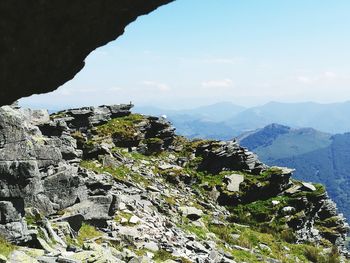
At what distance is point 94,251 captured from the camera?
2155 cm

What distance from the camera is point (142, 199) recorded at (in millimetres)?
40906

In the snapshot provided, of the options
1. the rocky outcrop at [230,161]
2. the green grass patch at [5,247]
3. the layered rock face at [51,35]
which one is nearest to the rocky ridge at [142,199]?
the green grass patch at [5,247]

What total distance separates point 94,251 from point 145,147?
1687 inches

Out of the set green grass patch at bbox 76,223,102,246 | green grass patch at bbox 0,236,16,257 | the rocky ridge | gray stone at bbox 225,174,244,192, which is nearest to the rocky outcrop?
the rocky ridge

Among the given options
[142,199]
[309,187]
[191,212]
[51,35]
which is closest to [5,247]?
[51,35]

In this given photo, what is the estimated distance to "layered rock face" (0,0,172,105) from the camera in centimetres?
1004

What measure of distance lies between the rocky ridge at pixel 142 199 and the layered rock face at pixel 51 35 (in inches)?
394

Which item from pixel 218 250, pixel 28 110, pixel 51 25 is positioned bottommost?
pixel 218 250

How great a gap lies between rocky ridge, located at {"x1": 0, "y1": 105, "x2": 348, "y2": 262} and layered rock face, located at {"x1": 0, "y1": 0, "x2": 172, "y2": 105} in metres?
10.00

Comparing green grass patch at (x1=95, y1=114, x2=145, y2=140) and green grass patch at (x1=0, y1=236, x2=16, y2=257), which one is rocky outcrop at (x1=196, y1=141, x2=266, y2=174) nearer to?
green grass patch at (x1=95, y1=114, x2=145, y2=140)

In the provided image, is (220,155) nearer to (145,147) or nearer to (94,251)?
(145,147)

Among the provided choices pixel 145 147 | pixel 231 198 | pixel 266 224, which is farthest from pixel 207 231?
pixel 145 147

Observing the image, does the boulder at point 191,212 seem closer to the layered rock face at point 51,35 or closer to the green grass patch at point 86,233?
the green grass patch at point 86,233

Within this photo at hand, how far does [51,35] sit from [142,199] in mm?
31290
